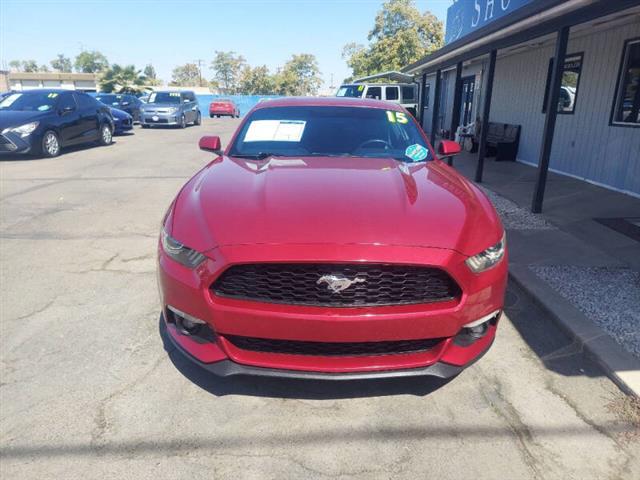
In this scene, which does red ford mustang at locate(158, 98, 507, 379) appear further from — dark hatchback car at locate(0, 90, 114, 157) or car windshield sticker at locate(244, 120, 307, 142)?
dark hatchback car at locate(0, 90, 114, 157)

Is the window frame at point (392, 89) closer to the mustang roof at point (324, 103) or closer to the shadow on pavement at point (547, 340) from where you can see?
the mustang roof at point (324, 103)

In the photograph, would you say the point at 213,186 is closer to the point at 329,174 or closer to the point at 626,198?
the point at 329,174

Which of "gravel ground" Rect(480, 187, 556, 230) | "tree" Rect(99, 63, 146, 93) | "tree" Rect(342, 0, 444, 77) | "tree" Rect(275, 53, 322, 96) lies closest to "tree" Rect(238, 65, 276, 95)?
"tree" Rect(275, 53, 322, 96)

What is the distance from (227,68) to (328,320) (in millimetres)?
119854

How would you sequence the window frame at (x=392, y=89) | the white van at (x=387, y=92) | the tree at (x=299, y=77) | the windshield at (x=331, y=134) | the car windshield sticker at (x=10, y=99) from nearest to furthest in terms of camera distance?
the windshield at (x=331, y=134)
the car windshield sticker at (x=10, y=99)
the white van at (x=387, y=92)
the window frame at (x=392, y=89)
the tree at (x=299, y=77)

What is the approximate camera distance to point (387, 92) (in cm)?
1964

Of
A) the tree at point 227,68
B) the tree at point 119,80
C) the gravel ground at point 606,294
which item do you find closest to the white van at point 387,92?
the gravel ground at point 606,294

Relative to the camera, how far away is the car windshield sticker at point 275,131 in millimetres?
3805

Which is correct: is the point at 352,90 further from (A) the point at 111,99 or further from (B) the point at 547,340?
(B) the point at 547,340

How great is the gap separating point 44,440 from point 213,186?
1.59 metres

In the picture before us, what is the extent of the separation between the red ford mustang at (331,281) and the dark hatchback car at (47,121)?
10817mm

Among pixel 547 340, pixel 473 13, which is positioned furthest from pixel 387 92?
pixel 547 340

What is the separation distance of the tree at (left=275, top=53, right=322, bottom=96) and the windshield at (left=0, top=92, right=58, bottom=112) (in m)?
74.2

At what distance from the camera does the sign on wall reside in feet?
39.3
